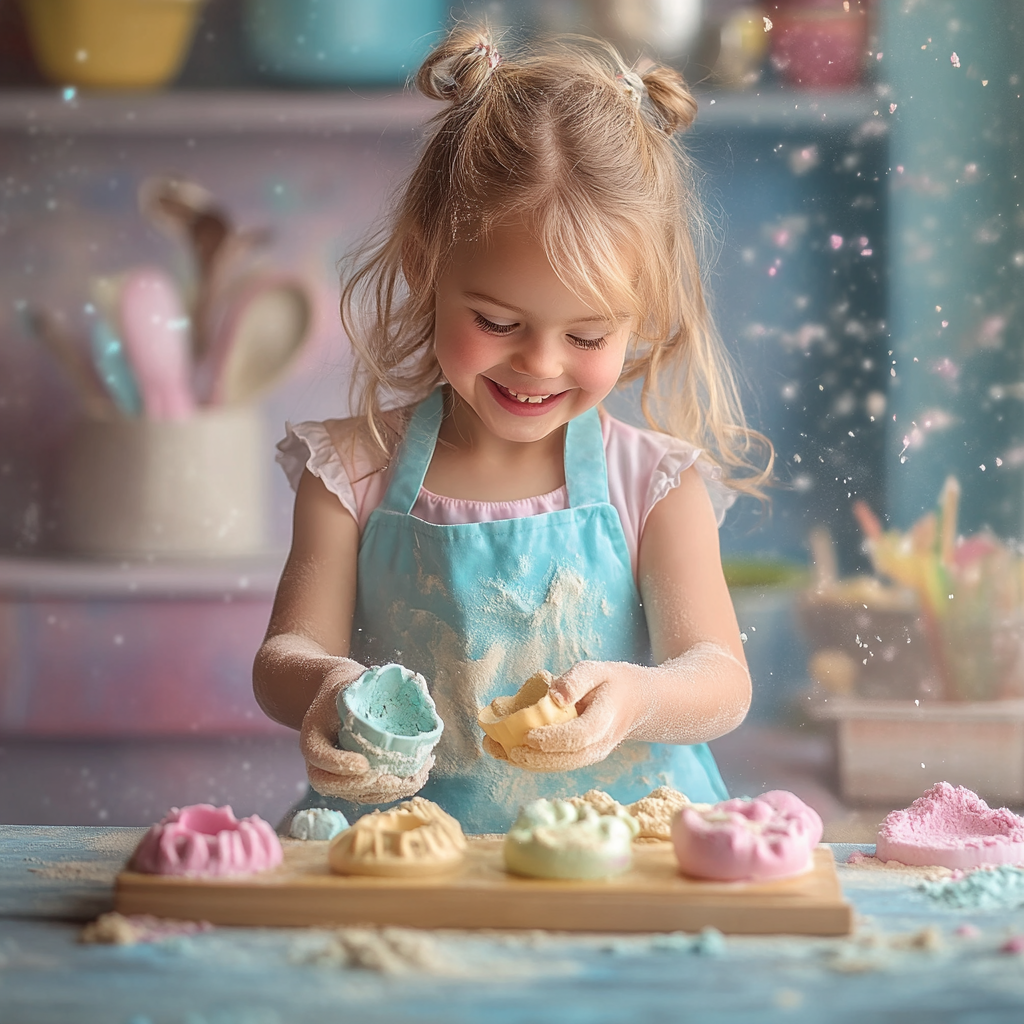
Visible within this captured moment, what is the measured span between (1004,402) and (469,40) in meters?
0.69

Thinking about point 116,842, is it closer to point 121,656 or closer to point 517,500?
point 517,500

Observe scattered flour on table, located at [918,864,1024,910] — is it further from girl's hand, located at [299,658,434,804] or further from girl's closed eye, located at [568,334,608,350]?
girl's closed eye, located at [568,334,608,350]

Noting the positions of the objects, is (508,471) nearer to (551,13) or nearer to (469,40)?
(469,40)

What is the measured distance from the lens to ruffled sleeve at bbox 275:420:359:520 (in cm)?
104

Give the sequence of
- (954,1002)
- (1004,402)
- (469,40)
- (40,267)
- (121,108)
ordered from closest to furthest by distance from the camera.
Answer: (954,1002) → (469,40) → (1004,402) → (121,108) → (40,267)

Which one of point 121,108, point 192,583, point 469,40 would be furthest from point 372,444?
point 121,108

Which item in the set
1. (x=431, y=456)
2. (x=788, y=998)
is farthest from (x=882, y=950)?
(x=431, y=456)

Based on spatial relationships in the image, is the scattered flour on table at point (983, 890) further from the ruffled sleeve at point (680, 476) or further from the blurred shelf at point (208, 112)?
the blurred shelf at point (208, 112)

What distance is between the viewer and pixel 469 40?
989 mm

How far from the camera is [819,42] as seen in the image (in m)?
1.36

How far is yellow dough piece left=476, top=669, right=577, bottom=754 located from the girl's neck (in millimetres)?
275

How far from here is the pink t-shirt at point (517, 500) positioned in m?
1.04

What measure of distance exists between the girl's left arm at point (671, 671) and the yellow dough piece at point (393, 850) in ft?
0.26

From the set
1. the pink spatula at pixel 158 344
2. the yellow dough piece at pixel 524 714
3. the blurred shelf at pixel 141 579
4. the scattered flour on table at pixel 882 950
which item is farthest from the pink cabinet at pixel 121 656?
the scattered flour on table at pixel 882 950
